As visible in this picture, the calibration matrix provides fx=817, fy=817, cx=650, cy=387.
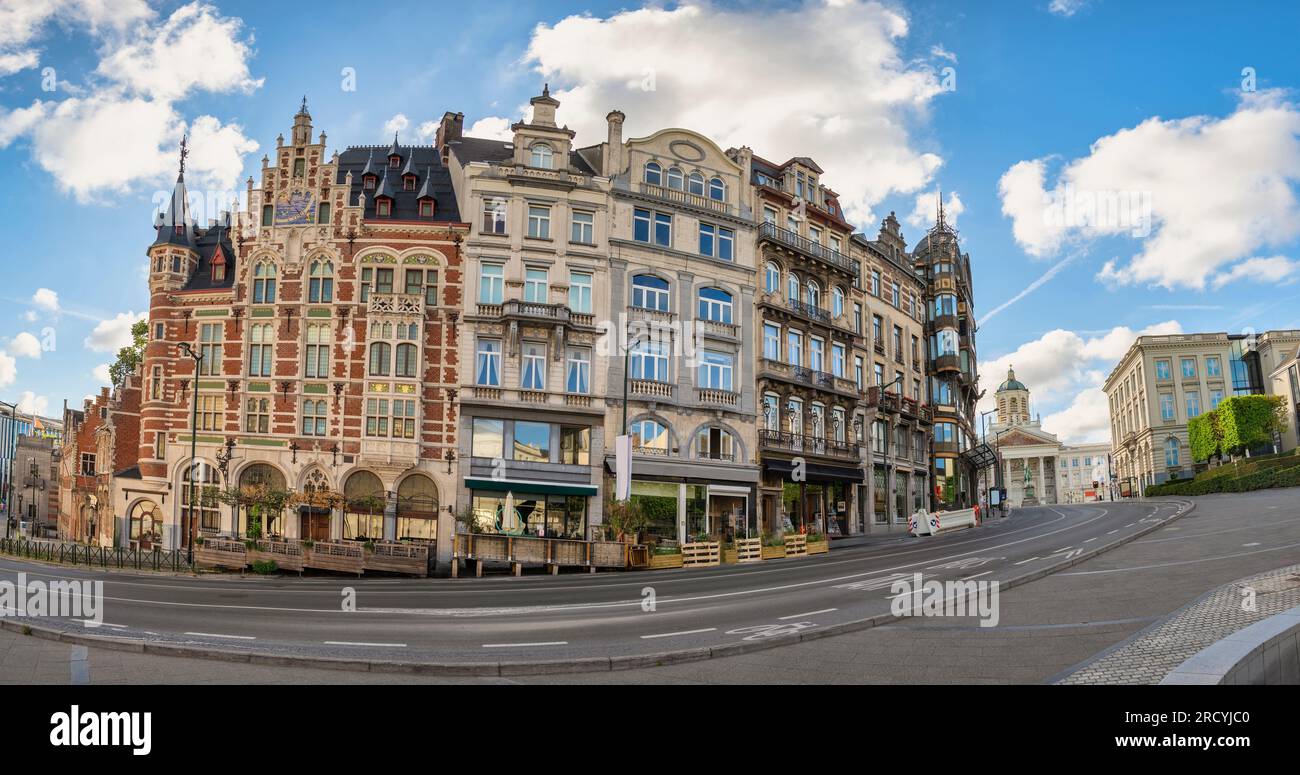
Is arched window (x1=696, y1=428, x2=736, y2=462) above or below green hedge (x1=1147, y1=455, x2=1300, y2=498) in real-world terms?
above

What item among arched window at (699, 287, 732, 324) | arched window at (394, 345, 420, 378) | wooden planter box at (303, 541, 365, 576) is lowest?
wooden planter box at (303, 541, 365, 576)

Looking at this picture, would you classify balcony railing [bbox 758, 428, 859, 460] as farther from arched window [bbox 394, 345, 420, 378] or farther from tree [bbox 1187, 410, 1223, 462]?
tree [bbox 1187, 410, 1223, 462]

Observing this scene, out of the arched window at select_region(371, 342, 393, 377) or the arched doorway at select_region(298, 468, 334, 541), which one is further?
the arched window at select_region(371, 342, 393, 377)

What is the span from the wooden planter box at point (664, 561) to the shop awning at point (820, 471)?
13712 mm

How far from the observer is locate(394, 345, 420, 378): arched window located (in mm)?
39344

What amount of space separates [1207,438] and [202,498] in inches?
3623

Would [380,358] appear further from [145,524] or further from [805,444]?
[805,444]

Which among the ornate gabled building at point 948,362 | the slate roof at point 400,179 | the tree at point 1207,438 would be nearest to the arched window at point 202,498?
the slate roof at point 400,179

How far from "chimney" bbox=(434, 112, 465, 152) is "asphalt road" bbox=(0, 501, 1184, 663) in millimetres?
29378

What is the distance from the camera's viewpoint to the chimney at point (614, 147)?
43.8 meters

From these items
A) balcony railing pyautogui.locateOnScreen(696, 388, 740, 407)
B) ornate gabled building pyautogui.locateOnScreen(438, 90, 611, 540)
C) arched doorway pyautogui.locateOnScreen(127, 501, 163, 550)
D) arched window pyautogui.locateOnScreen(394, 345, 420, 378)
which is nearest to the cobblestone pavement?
ornate gabled building pyautogui.locateOnScreen(438, 90, 611, 540)

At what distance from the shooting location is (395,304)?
129 feet
